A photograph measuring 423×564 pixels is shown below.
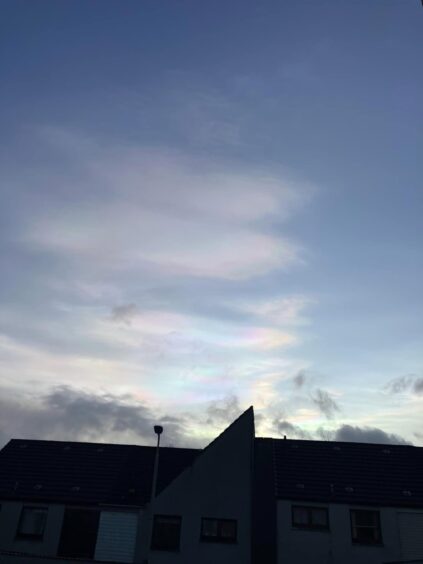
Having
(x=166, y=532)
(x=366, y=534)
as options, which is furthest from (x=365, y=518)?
(x=166, y=532)

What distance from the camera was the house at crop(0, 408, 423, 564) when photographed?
29.1 meters

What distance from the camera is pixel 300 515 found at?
30.2m

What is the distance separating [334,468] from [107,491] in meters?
15.8

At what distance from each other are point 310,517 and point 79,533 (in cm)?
1476

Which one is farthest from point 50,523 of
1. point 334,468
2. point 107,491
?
point 334,468

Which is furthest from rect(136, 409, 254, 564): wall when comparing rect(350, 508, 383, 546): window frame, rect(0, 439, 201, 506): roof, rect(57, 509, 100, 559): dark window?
rect(350, 508, 383, 546): window frame

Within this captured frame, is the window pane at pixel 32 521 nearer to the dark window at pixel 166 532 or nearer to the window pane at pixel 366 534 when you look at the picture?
the dark window at pixel 166 532

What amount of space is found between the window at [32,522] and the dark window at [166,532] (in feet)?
24.6

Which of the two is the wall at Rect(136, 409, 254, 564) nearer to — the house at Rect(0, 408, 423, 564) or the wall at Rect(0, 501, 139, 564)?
the house at Rect(0, 408, 423, 564)

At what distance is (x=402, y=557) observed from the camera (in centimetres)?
2867

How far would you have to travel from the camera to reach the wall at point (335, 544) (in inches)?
1130

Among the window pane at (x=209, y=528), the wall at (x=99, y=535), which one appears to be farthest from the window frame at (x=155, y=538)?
the window pane at (x=209, y=528)

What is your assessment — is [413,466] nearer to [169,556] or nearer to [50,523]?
[169,556]

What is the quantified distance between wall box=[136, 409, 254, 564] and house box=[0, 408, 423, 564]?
59 mm
